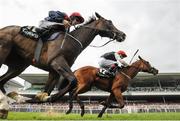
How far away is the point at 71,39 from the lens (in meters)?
6.36

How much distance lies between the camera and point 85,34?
6.62 meters

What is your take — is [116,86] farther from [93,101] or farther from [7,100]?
[93,101]

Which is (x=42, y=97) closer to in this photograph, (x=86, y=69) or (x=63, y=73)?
(x=63, y=73)

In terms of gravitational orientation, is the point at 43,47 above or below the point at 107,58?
below

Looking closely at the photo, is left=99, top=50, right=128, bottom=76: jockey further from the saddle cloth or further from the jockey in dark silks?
the saddle cloth

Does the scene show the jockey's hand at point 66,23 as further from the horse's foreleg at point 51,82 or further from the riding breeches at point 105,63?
the riding breeches at point 105,63

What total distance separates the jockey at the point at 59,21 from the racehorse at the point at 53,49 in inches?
8.1

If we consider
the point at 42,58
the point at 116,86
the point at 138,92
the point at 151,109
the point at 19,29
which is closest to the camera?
the point at 42,58

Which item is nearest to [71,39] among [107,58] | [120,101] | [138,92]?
[120,101]

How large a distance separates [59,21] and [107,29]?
111 cm

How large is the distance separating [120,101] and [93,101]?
46942 mm

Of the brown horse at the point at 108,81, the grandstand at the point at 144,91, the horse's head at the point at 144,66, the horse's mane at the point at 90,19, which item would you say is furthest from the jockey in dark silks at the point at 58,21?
the grandstand at the point at 144,91

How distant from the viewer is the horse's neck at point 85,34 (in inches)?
257

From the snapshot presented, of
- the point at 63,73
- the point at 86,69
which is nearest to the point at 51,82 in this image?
the point at 63,73
